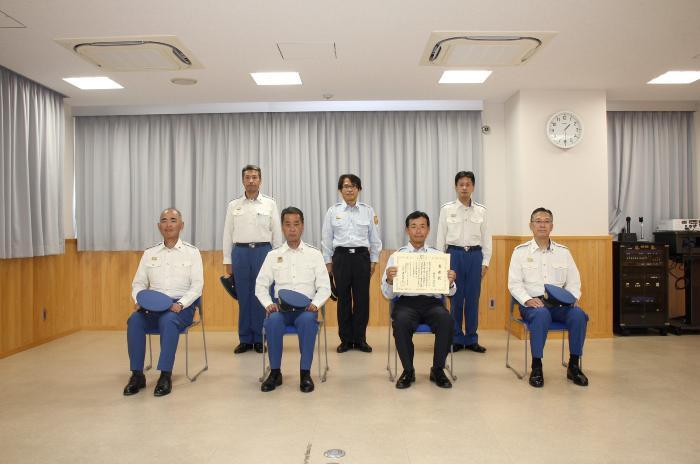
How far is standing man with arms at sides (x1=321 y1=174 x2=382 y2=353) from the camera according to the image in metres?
5.08

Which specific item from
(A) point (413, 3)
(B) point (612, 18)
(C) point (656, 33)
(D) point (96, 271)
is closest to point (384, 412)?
(A) point (413, 3)

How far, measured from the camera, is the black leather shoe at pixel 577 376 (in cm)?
394

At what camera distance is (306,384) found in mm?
3805

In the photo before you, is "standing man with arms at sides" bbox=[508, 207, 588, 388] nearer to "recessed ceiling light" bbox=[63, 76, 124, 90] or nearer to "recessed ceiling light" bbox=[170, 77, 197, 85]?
"recessed ceiling light" bbox=[170, 77, 197, 85]

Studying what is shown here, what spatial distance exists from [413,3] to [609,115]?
425cm

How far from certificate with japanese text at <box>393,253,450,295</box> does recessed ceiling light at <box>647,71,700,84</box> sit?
141 inches

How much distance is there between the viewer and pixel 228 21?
3.96m

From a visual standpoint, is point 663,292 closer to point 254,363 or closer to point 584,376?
point 584,376

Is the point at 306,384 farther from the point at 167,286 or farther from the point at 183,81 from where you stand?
the point at 183,81

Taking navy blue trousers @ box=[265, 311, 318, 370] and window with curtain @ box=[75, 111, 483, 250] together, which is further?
window with curtain @ box=[75, 111, 483, 250]

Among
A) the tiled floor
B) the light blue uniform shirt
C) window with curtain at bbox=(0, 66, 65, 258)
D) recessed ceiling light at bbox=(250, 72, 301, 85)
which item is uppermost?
recessed ceiling light at bbox=(250, 72, 301, 85)

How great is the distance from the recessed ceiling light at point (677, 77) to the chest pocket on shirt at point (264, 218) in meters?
4.35

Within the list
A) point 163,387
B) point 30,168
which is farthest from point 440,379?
point 30,168

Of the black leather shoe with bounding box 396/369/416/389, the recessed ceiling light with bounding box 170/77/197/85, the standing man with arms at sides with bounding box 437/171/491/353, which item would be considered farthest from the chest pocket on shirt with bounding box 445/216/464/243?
the recessed ceiling light with bounding box 170/77/197/85
